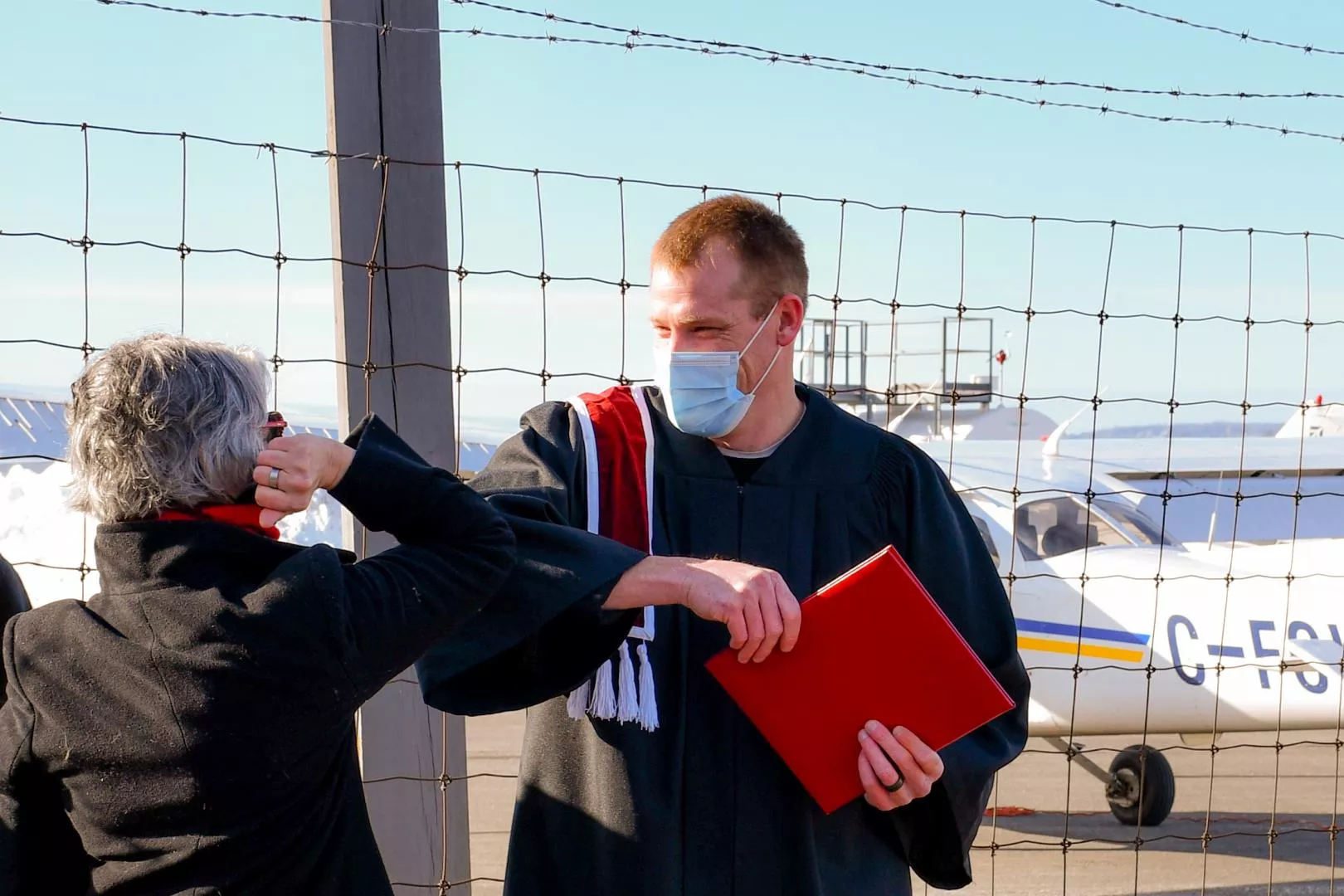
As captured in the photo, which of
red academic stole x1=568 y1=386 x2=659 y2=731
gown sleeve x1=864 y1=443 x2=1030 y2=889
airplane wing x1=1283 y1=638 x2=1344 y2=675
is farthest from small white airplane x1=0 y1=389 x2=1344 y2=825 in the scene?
red academic stole x1=568 y1=386 x2=659 y2=731

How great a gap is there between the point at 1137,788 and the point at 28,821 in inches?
274

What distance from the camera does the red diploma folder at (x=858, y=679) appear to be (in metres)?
2.11

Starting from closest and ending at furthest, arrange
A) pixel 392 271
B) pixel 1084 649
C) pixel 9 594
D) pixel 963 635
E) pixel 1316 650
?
pixel 9 594 → pixel 963 635 → pixel 392 271 → pixel 1316 650 → pixel 1084 649

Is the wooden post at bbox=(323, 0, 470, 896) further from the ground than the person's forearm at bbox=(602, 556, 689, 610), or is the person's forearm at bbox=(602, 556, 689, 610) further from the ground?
the wooden post at bbox=(323, 0, 470, 896)

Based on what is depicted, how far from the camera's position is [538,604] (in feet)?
6.81

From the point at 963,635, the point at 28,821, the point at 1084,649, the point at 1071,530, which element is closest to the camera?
the point at 28,821

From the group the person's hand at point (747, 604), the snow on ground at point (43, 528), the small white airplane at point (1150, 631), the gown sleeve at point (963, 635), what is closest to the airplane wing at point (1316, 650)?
the small white airplane at point (1150, 631)

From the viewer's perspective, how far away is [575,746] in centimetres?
234

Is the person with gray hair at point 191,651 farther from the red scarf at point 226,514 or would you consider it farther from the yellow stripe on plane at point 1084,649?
the yellow stripe on plane at point 1084,649

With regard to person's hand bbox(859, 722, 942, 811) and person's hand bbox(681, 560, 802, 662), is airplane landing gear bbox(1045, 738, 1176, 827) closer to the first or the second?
person's hand bbox(859, 722, 942, 811)

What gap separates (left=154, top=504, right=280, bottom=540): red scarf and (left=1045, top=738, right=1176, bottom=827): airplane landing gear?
21.1 ft

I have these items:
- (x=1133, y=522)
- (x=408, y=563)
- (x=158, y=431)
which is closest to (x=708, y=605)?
(x=408, y=563)

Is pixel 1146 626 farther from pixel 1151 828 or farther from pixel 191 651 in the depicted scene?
pixel 191 651

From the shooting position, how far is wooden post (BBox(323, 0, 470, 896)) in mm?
2879
